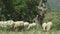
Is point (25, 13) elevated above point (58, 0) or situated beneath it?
elevated above

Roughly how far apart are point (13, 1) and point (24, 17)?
219 centimetres

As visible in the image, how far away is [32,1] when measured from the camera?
82.4 ft

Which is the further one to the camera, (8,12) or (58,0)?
(58,0)

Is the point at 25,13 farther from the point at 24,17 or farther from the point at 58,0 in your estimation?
the point at 58,0

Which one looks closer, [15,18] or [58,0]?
[15,18]

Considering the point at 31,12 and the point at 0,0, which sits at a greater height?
the point at 0,0

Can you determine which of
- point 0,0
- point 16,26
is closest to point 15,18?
point 0,0

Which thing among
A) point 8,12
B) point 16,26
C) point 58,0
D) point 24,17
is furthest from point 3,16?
point 58,0

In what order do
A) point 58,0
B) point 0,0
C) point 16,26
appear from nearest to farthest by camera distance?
point 16,26 → point 0,0 → point 58,0

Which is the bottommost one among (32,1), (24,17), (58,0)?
(58,0)

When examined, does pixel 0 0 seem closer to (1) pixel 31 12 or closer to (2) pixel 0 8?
(2) pixel 0 8

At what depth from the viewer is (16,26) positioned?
1680 centimetres

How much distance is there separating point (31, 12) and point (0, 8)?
3.62 m

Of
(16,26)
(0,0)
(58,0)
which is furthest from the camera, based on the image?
(58,0)
